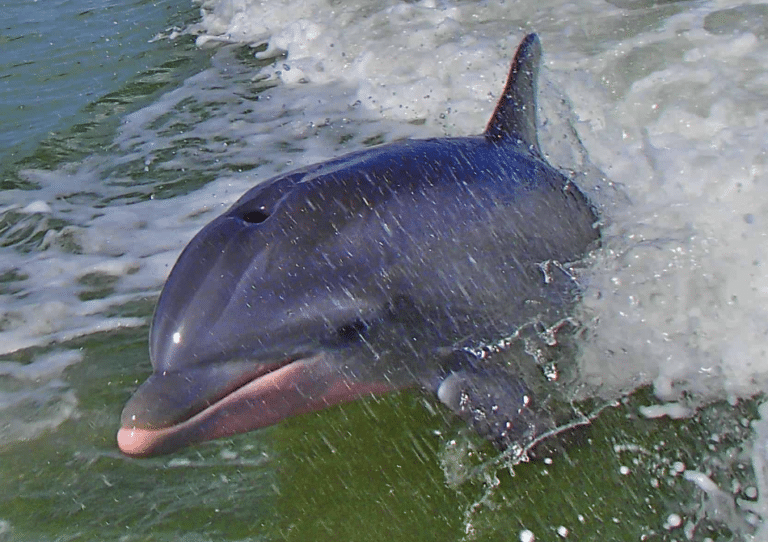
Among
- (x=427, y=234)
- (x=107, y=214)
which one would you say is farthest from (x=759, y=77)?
(x=107, y=214)

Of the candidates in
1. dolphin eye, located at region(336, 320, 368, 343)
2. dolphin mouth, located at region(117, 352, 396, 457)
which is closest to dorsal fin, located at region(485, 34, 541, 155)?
dolphin eye, located at region(336, 320, 368, 343)

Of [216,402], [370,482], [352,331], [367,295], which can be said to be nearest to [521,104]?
[367,295]

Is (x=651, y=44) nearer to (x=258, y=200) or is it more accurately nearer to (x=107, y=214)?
(x=107, y=214)

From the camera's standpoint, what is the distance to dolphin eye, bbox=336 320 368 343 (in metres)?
3.80

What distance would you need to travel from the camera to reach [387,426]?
13.8 feet

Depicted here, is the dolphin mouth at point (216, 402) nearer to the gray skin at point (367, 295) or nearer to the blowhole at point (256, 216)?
the gray skin at point (367, 295)

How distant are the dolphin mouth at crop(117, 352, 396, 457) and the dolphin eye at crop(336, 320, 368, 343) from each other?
0.37 feet

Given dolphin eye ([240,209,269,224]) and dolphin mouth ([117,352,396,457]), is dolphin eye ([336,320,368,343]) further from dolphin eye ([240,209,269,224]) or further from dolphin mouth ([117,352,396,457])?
dolphin eye ([240,209,269,224])

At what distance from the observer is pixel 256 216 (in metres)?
3.76

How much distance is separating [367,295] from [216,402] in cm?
83

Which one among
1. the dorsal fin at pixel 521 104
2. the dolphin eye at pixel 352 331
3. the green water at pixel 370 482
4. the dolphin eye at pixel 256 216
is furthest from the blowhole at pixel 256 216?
the dorsal fin at pixel 521 104

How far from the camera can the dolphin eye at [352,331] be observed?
3.80 m

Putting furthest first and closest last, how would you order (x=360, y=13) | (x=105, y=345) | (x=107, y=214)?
(x=360, y=13)
(x=107, y=214)
(x=105, y=345)

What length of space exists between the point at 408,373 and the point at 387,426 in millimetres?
310
